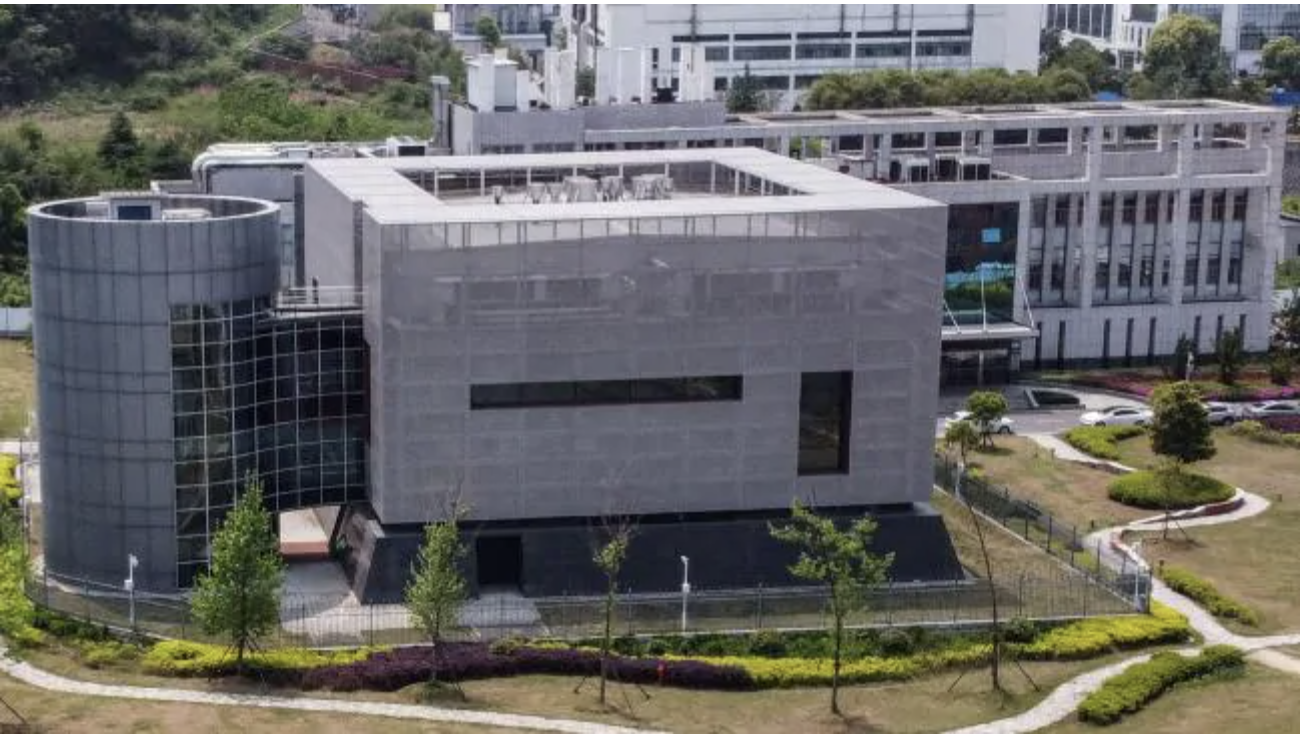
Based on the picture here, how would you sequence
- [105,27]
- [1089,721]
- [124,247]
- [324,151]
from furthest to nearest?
[105,27]
[324,151]
[124,247]
[1089,721]

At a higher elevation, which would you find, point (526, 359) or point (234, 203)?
point (234, 203)

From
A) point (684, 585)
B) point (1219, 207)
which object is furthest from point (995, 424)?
point (684, 585)

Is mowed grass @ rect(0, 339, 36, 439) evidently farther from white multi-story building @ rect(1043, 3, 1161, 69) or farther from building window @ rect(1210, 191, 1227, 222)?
white multi-story building @ rect(1043, 3, 1161, 69)

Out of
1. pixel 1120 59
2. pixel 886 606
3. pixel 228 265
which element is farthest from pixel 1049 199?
pixel 1120 59

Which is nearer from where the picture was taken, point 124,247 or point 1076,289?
point 124,247

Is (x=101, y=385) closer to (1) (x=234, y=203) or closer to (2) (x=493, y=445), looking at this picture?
(1) (x=234, y=203)

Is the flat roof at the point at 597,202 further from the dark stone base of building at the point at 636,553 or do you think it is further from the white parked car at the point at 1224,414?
the white parked car at the point at 1224,414

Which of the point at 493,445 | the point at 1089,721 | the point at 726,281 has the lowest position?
the point at 1089,721
